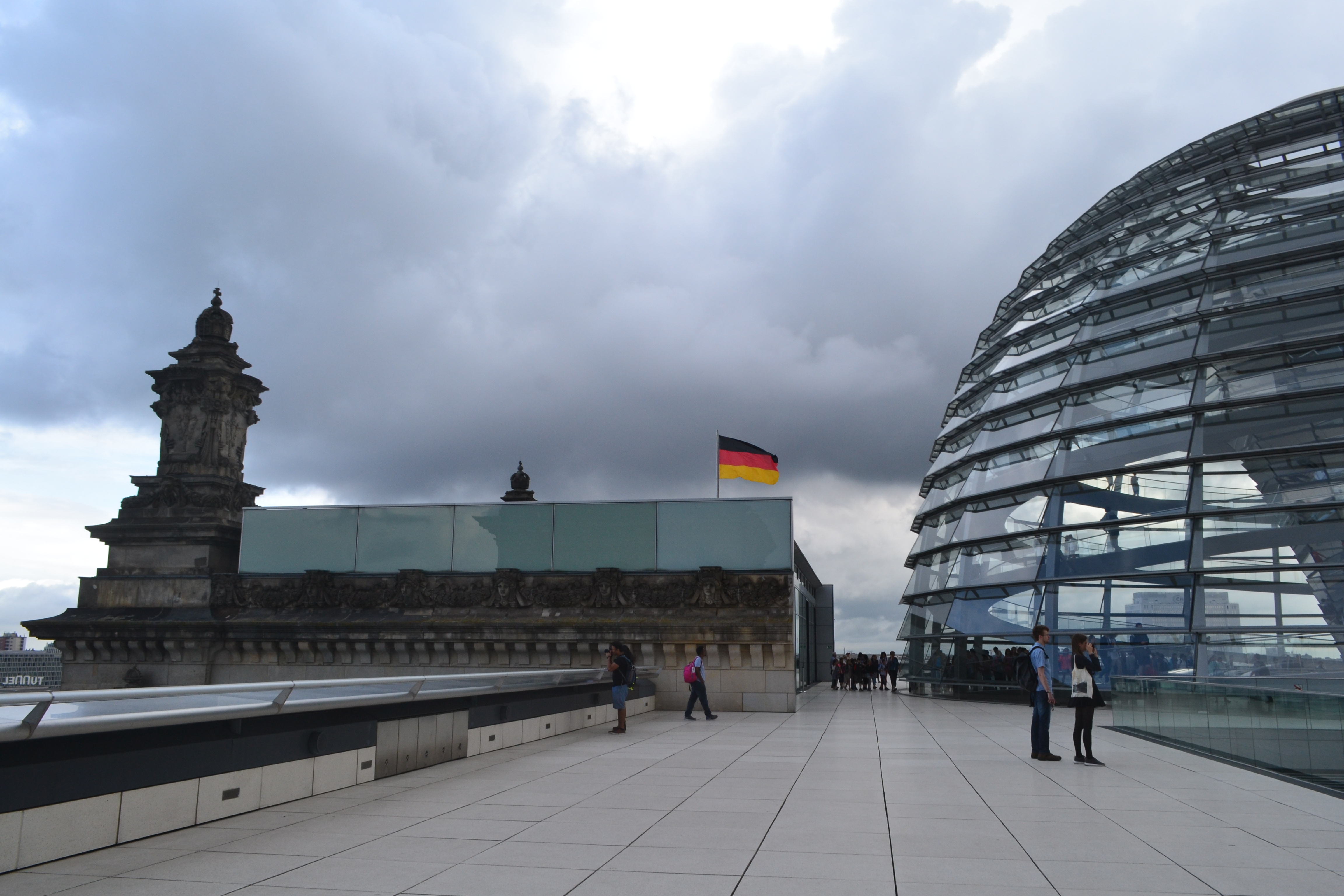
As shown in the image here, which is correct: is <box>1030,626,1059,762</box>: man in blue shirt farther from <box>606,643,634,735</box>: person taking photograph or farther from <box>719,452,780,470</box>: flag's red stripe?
<box>719,452,780,470</box>: flag's red stripe

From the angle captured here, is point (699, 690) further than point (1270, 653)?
Yes

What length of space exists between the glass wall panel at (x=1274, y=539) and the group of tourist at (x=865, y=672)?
1631 centimetres

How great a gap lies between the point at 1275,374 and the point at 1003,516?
839 cm

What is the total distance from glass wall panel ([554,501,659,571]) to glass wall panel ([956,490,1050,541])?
10.3 metres

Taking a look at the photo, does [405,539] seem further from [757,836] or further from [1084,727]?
[757,836]

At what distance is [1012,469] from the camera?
29469 mm

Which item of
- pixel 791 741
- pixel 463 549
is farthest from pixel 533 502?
pixel 791 741

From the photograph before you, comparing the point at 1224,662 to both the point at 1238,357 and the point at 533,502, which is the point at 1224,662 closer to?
the point at 1238,357

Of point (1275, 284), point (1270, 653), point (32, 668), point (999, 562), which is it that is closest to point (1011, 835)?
point (1270, 653)

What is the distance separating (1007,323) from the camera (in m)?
36.9

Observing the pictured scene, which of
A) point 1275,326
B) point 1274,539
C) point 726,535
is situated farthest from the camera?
point 726,535

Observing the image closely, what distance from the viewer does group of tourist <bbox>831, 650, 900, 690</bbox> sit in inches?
1532

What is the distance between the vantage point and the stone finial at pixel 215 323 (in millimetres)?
34750

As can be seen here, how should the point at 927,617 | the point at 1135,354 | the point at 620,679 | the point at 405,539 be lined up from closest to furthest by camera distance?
the point at 620,679, the point at 1135,354, the point at 927,617, the point at 405,539
